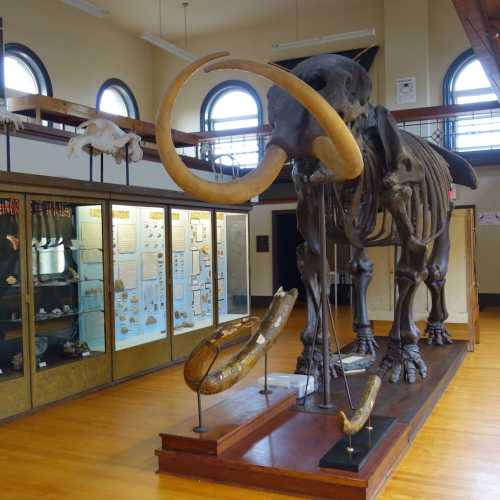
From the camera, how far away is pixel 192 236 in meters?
6.76

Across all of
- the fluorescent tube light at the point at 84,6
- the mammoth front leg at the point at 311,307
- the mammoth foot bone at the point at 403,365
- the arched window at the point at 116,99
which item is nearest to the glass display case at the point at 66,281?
the mammoth front leg at the point at 311,307

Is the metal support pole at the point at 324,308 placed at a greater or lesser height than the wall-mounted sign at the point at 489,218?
lesser

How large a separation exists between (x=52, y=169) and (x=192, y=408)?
3366mm

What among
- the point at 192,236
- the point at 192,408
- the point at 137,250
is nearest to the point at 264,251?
the point at 192,236

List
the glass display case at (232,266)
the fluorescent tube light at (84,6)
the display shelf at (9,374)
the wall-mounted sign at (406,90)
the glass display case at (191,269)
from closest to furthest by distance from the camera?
the display shelf at (9,374) → the glass display case at (191,269) → the glass display case at (232,266) → the fluorescent tube light at (84,6) → the wall-mounted sign at (406,90)

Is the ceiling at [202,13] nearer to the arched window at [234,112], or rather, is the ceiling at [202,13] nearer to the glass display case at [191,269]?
the arched window at [234,112]

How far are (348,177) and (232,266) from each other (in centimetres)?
467

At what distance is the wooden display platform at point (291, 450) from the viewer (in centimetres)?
288

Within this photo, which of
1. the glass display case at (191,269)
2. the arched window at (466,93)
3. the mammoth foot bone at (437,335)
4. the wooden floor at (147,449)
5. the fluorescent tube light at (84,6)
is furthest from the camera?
the arched window at (466,93)

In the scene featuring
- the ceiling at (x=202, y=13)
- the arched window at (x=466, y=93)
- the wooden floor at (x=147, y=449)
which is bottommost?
the wooden floor at (x=147, y=449)

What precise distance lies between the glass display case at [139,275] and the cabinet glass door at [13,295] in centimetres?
106

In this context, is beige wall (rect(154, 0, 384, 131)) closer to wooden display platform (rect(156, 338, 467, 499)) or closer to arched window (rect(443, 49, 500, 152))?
arched window (rect(443, 49, 500, 152))

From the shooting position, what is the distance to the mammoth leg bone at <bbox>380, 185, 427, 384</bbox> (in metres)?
4.50

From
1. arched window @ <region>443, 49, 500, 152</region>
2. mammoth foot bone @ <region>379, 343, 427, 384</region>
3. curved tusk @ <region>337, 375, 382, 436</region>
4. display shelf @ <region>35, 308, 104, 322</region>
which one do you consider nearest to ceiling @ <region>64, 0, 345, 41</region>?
arched window @ <region>443, 49, 500, 152</region>
